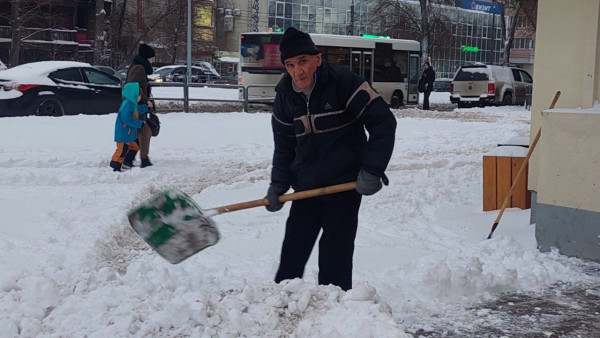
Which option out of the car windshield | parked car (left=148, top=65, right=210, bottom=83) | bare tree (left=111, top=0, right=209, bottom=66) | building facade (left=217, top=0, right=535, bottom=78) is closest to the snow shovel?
the car windshield

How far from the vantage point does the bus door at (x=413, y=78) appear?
2809cm

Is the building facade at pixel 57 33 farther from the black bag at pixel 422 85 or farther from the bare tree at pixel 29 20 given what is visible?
the black bag at pixel 422 85

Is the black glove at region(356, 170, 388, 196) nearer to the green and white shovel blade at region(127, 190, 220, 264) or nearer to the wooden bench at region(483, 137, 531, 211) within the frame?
the green and white shovel blade at region(127, 190, 220, 264)

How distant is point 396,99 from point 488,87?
137 inches

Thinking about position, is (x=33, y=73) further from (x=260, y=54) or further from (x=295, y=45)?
(x=295, y=45)

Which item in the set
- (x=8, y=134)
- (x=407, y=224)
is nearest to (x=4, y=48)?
(x=8, y=134)

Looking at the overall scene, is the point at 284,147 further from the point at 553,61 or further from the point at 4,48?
the point at 4,48

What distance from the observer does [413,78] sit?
28297 millimetres

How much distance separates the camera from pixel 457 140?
1487cm

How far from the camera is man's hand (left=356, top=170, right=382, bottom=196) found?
12.5ft

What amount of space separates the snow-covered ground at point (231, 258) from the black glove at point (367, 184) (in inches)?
18.7

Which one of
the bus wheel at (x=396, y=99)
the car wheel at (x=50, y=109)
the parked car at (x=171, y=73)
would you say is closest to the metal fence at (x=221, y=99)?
the car wheel at (x=50, y=109)

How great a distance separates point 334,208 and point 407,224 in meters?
3.13

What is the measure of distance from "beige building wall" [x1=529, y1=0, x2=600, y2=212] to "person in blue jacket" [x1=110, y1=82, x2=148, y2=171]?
510 cm
